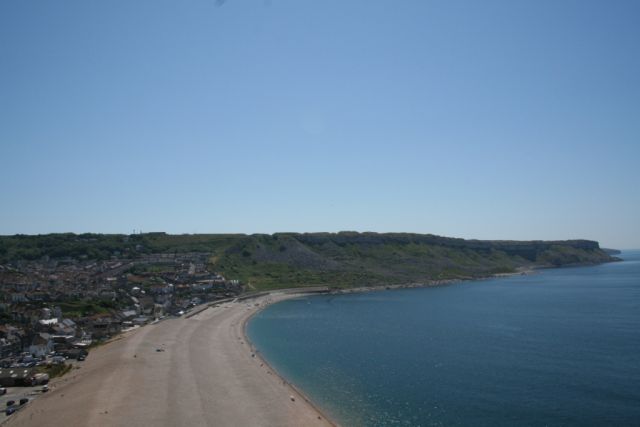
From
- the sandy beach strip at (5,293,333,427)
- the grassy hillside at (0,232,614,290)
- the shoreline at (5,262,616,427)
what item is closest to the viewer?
the sandy beach strip at (5,293,333,427)

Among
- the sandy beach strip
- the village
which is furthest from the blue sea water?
the village

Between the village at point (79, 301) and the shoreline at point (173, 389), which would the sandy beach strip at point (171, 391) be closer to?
the shoreline at point (173, 389)

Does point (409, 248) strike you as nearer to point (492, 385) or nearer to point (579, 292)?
point (579, 292)

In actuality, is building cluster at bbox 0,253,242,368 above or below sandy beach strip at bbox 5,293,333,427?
above

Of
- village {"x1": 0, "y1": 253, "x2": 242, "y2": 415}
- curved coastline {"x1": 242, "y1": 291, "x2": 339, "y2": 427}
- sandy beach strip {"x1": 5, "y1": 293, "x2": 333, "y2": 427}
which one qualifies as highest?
village {"x1": 0, "y1": 253, "x2": 242, "y2": 415}

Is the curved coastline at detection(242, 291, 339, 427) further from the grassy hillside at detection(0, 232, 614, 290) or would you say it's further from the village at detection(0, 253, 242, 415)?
the grassy hillside at detection(0, 232, 614, 290)

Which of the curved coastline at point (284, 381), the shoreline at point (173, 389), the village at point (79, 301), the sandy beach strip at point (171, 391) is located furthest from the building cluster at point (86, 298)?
the curved coastline at point (284, 381)

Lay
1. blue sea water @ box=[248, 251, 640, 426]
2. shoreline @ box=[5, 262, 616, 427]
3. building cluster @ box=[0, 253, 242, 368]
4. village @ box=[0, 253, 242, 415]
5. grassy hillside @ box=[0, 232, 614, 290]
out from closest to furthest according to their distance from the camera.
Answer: shoreline @ box=[5, 262, 616, 427], blue sea water @ box=[248, 251, 640, 426], village @ box=[0, 253, 242, 415], building cluster @ box=[0, 253, 242, 368], grassy hillside @ box=[0, 232, 614, 290]

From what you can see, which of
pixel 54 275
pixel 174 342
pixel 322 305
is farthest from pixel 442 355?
pixel 54 275
